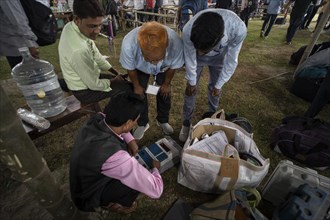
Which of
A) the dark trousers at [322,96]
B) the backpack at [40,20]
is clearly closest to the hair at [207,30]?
the dark trousers at [322,96]

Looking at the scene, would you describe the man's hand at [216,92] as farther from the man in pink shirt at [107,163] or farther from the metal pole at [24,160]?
the metal pole at [24,160]

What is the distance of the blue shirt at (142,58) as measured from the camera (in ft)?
6.31

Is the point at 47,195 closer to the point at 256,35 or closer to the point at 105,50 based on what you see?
the point at 105,50

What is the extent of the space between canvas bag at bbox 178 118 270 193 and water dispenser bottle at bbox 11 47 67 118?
147 cm

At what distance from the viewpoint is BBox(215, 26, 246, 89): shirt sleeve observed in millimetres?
1922

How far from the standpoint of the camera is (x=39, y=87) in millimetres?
2201

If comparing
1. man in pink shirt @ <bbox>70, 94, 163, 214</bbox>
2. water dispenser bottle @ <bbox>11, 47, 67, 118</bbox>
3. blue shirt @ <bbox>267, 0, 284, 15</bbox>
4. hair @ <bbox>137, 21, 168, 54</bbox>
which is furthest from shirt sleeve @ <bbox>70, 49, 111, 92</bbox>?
blue shirt @ <bbox>267, 0, 284, 15</bbox>

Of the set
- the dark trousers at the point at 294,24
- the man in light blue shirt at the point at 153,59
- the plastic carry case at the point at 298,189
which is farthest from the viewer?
the dark trousers at the point at 294,24

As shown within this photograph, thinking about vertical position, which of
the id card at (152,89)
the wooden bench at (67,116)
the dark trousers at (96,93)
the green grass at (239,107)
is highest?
the id card at (152,89)

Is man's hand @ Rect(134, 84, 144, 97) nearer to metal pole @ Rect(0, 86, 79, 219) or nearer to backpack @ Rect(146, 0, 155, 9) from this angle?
metal pole @ Rect(0, 86, 79, 219)

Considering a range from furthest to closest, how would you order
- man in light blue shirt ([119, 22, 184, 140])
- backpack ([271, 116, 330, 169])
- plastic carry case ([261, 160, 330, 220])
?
backpack ([271, 116, 330, 169])
man in light blue shirt ([119, 22, 184, 140])
plastic carry case ([261, 160, 330, 220])

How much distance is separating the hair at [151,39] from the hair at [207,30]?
0.28m

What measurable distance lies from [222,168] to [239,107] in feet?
6.17

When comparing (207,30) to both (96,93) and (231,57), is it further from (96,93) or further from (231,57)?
(96,93)
